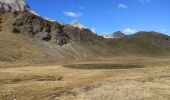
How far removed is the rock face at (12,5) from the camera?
148 metres

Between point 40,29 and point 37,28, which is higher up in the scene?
point 37,28

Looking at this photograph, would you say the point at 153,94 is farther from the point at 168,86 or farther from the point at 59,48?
the point at 59,48

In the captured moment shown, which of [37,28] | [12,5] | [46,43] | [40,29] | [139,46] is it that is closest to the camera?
[46,43]

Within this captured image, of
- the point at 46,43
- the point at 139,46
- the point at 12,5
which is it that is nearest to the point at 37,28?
the point at 46,43

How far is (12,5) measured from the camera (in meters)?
163

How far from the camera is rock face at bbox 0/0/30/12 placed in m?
148

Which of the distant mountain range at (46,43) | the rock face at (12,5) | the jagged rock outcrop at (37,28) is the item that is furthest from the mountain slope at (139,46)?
the rock face at (12,5)

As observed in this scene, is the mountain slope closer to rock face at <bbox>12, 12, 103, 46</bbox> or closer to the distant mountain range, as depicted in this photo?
→ the distant mountain range

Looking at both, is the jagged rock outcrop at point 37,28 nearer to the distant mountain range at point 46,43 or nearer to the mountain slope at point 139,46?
the distant mountain range at point 46,43

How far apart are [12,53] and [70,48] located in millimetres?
36744

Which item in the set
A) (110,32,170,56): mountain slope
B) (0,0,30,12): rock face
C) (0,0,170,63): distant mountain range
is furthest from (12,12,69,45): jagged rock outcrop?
(110,32,170,56): mountain slope

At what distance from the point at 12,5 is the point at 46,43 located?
139 feet

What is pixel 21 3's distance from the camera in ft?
577

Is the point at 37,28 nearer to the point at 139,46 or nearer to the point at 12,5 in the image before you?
the point at 12,5
